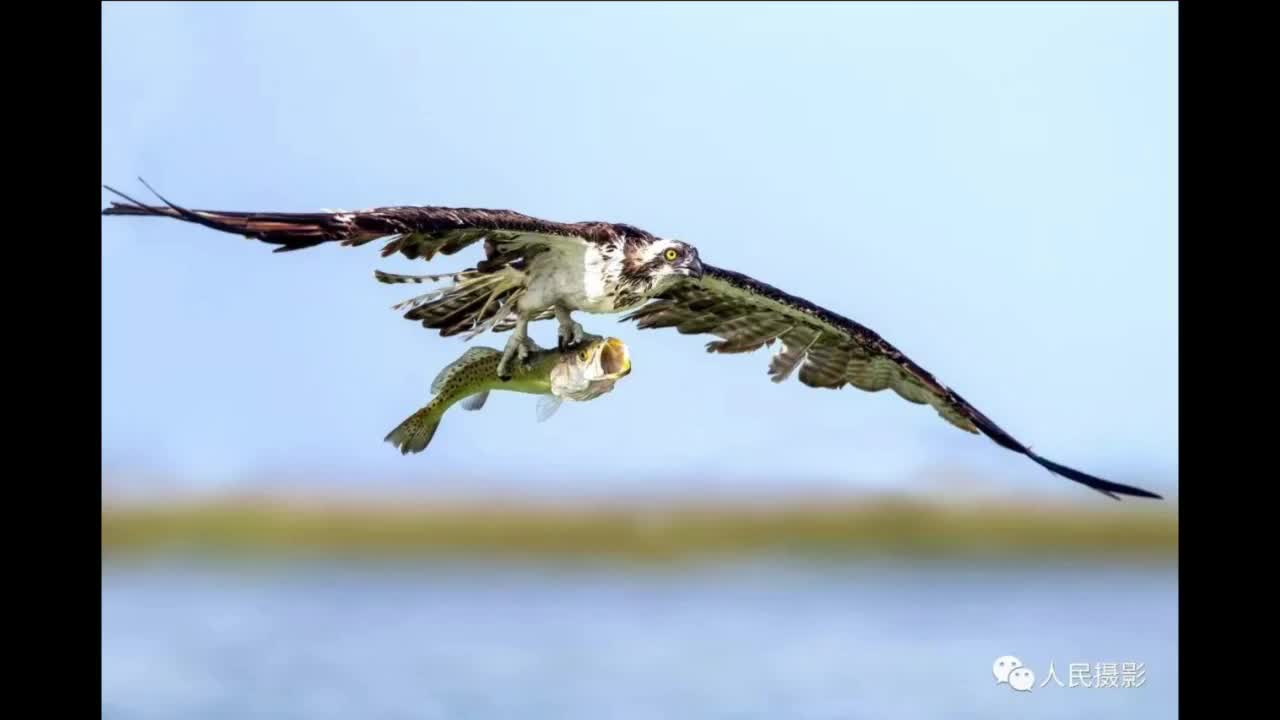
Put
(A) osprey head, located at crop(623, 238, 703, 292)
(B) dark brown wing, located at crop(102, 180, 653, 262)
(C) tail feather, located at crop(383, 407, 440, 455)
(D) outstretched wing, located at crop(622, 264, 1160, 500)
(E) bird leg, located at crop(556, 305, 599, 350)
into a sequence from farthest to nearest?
(D) outstretched wing, located at crop(622, 264, 1160, 500)
(C) tail feather, located at crop(383, 407, 440, 455)
(E) bird leg, located at crop(556, 305, 599, 350)
(A) osprey head, located at crop(623, 238, 703, 292)
(B) dark brown wing, located at crop(102, 180, 653, 262)

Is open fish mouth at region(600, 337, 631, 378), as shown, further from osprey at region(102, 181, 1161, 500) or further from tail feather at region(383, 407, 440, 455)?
tail feather at region(383, 407, 440, 455)

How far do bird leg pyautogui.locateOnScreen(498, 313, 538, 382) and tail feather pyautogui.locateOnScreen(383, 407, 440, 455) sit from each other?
0.86 meters

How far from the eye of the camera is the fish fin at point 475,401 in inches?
501

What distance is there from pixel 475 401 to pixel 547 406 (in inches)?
27.1

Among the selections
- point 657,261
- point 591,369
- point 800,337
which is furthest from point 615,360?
point 800,337

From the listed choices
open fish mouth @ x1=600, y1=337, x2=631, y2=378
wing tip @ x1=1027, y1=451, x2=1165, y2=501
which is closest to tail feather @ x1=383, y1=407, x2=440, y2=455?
open fish mouth @ x1=600, y1=337, x2=631, y2=378

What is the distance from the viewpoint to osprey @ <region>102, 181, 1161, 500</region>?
10.4 meters

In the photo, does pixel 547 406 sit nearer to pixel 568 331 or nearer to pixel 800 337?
pixel 568 331

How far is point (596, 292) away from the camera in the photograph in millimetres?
12031

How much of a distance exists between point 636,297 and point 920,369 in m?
3.33

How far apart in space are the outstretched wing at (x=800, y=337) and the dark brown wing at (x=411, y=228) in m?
1.82

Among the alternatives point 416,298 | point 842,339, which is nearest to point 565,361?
point 416,298

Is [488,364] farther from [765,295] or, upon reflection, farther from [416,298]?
[765,295]

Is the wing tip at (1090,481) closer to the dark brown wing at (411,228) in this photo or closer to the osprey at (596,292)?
the osprey at (596,292)
